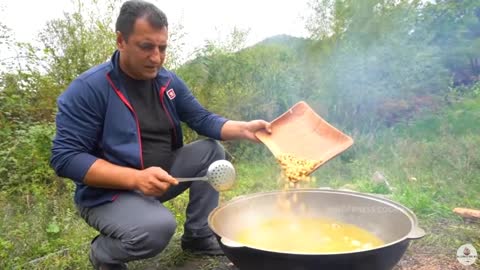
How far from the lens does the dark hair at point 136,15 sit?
2.15 m

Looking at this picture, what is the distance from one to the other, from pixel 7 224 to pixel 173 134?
1427 mm

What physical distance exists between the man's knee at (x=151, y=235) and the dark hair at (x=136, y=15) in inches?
36.2

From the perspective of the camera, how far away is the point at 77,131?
2117 millimetres

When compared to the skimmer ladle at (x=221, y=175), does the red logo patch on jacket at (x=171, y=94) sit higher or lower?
higher

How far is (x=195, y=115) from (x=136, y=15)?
756 millimetres

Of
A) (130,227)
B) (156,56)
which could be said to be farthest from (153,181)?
(156,56)

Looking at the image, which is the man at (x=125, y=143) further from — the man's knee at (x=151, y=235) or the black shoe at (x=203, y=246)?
the black shoe at (x=203, y=246)

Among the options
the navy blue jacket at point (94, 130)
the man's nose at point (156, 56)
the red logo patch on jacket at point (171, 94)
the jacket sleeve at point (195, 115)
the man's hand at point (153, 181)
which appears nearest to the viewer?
the man's hand at point (153, 181)

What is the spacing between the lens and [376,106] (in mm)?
5047

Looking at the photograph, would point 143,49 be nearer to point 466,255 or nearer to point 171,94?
point 171,94

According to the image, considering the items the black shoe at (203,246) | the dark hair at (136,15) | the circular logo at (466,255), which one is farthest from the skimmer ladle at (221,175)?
the circular logo at (466,255)

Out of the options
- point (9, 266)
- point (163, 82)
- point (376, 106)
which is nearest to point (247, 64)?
point (376, 106)

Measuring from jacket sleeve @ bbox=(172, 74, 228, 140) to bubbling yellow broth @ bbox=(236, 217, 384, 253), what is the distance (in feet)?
2.13

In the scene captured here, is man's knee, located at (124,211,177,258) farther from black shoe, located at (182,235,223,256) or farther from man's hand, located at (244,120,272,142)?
man's hand, located at (244,120,272,142)
